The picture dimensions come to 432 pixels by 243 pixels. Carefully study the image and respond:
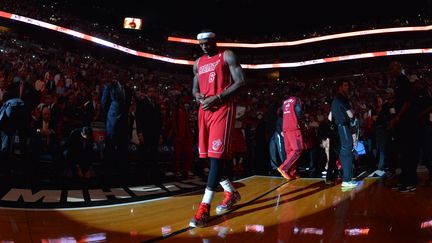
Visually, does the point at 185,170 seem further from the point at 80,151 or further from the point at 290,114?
the point at 290,114

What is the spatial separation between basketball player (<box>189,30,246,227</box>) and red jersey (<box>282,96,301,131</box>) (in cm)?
319

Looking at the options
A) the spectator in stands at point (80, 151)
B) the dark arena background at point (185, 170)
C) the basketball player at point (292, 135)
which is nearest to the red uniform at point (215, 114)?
the dark arena background at point (185, 170)

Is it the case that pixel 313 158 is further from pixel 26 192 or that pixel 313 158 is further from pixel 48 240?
pixel 48 240

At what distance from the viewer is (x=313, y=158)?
8047 millimetres

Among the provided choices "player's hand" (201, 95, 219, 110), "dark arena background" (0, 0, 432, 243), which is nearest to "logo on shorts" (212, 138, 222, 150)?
"player's hand" (201, 95, 219, 110)

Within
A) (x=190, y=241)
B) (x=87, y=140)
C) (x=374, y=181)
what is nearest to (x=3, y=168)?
(x=87, y=140)

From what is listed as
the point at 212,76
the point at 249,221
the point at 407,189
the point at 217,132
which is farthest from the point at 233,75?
the point at 407,189

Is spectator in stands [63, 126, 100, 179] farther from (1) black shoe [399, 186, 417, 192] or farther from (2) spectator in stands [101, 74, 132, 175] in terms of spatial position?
(1) black shoe [399, 186, 417, 192]

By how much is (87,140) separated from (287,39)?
3452cm

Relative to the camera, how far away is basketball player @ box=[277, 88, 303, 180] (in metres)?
6.15

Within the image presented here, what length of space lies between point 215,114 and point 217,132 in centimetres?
18

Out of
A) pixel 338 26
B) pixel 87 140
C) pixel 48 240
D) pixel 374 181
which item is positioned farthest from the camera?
pixel 338 26

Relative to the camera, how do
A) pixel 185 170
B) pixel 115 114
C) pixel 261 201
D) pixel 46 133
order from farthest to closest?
1. pixel 185 170
2. pixel 46 133
3. pixel 115 114
4. pixel 261 201

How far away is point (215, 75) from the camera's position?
331 cm
